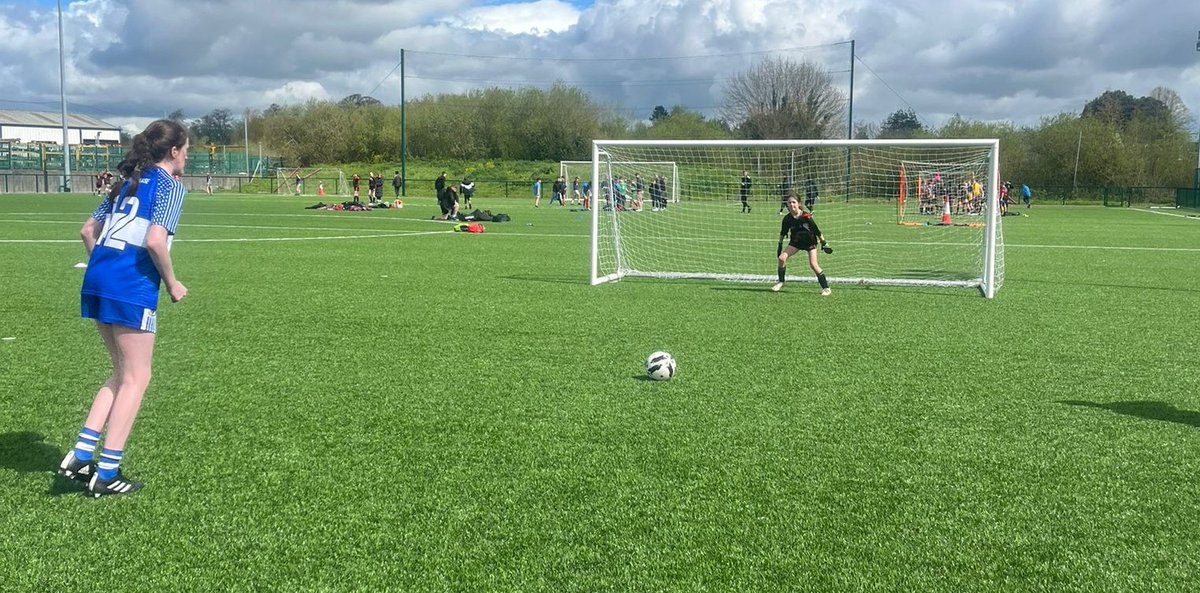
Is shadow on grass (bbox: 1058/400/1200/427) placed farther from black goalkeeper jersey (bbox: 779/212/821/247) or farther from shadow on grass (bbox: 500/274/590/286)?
shadow on grass (bbox: 500/274/590/286)

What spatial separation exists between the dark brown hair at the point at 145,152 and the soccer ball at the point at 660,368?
382 cm

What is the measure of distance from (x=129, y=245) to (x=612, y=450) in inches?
102

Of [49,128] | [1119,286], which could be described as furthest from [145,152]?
[49,128]

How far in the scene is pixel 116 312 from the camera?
14.2ft

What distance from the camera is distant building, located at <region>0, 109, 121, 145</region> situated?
374 ft

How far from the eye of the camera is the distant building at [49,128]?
374ft

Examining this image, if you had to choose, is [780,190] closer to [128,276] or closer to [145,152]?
[145,152]

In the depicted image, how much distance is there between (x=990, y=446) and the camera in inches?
219

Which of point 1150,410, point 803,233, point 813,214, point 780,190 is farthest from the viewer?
point 813,214

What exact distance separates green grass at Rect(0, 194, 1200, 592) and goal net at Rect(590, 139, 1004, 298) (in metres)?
3.75

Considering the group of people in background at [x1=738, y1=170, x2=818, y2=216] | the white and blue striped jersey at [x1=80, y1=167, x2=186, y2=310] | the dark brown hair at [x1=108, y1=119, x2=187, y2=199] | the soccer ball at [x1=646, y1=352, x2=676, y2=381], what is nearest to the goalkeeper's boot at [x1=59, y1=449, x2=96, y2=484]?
the white and blue striped jersey at [x1=80, y1=167, x2=186, y2=310]

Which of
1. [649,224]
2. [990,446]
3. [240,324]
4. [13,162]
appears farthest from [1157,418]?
[13,162]

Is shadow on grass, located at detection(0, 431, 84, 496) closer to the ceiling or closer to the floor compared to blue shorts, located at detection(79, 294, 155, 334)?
closer to the floor

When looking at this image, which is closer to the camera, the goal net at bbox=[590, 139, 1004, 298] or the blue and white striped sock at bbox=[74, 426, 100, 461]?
the blue and white striped sock at bbox=[74, 426, 100, 461]
